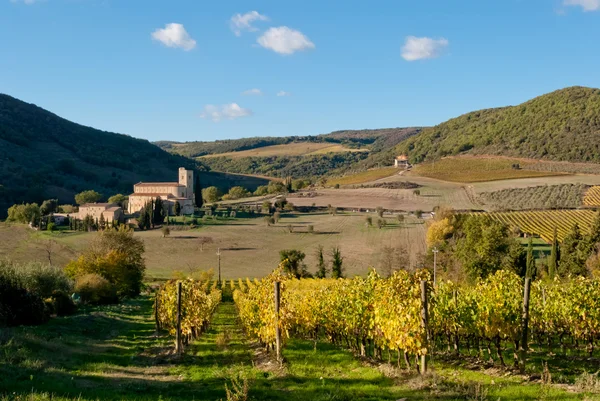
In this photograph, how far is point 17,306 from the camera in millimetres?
22125

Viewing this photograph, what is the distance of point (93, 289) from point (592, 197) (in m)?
71.0

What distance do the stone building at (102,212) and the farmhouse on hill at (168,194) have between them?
9.08 metres

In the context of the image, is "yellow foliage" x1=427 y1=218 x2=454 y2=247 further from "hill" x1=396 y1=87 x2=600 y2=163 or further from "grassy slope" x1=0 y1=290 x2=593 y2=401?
"hill" x1=396 y1=87 x2=600 y2=163

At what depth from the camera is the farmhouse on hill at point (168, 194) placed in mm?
105594

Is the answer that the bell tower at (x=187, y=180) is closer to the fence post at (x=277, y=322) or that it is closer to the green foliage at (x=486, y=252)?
the green foliage at (x=486, y=252)

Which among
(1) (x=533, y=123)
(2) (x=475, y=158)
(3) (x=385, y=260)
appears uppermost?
(1) (x=533, y=123)

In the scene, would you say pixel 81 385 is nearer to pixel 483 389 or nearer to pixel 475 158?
pixel 483 389

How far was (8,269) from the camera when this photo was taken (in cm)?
2536

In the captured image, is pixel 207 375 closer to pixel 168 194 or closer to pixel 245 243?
pixel 245 243

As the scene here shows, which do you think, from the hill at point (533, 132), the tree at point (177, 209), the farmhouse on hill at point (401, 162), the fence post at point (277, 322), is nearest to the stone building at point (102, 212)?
the tree at point (177, 209)

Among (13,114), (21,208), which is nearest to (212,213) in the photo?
(21,208)

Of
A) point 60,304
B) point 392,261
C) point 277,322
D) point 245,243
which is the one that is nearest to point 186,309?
point 277,322

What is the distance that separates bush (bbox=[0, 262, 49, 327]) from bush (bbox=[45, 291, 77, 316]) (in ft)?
12.1

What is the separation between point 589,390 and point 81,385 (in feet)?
36.0
